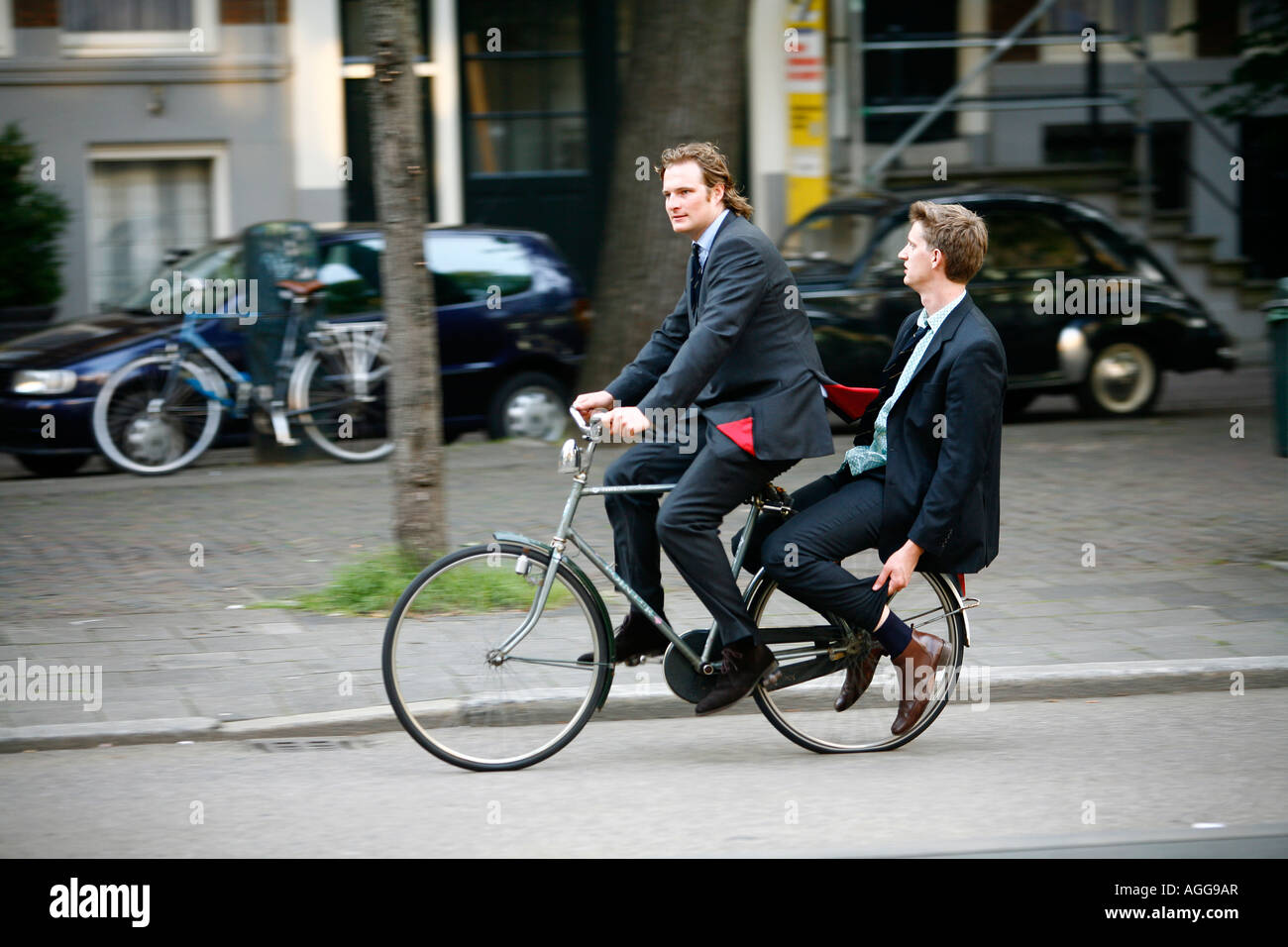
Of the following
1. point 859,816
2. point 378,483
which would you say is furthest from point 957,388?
point 378,483

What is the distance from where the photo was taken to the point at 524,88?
18719 mm

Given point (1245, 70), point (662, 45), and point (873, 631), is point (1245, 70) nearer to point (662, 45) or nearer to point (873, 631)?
point (662, 45)

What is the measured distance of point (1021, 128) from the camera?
64.9 ft

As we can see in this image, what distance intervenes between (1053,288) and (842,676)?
8399 millimetres

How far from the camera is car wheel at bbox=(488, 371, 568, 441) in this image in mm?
12211

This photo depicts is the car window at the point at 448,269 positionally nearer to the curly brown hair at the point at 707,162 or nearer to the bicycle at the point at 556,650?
the bicycle at the point at 556,650

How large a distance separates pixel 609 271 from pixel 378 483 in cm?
255

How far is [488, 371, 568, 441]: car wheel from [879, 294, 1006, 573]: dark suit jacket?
720 centimetres

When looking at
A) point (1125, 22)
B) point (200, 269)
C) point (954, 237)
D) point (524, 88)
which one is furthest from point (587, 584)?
point (1125, 22)

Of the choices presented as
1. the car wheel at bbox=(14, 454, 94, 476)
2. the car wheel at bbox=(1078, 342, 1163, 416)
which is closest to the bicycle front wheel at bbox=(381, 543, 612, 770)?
the car wheel at bbox=(14, 454, 94, 476)

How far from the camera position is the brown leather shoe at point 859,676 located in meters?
5.40

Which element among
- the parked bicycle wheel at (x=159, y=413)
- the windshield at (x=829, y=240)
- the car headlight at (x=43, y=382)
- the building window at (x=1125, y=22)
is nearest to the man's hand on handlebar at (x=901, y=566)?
the parked bicycle wheel at (x=159, y=413)

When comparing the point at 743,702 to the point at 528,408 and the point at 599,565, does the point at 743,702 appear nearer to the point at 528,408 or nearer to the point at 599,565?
the point at 599,565
